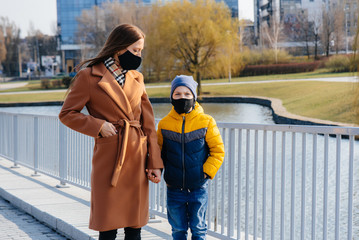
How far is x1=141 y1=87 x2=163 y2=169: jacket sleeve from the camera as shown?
3506 millimetres

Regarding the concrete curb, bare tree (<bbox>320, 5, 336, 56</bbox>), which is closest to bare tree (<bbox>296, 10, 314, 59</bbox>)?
bare tree (<bbox>320, 5, 336, 56</bbox>)

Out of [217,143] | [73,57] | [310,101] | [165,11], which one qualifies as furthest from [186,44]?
[73,57]

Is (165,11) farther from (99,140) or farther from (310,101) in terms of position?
(99,140)

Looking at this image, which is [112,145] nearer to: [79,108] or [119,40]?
[79,108]

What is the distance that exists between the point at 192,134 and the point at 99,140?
2.30 feet

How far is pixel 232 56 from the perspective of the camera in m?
48.2

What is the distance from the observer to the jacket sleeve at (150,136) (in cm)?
351

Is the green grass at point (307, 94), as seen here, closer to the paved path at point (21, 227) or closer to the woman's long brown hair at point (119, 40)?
the paved path at point (21, 227)

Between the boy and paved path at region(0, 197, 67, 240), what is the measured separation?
2.08 m

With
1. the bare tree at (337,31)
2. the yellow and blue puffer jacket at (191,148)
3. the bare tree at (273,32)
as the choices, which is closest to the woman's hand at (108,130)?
the yellow and blue puffer jacket at (191,148)

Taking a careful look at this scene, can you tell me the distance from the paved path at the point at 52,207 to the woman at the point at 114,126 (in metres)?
1.67

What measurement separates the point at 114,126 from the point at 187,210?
3.28 feet

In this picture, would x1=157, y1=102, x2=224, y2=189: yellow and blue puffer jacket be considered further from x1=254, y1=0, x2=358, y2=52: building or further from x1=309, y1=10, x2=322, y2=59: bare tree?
x1=254, y1=0, x2=358, y2=52: building

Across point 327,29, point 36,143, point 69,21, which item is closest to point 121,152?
point 36,143
